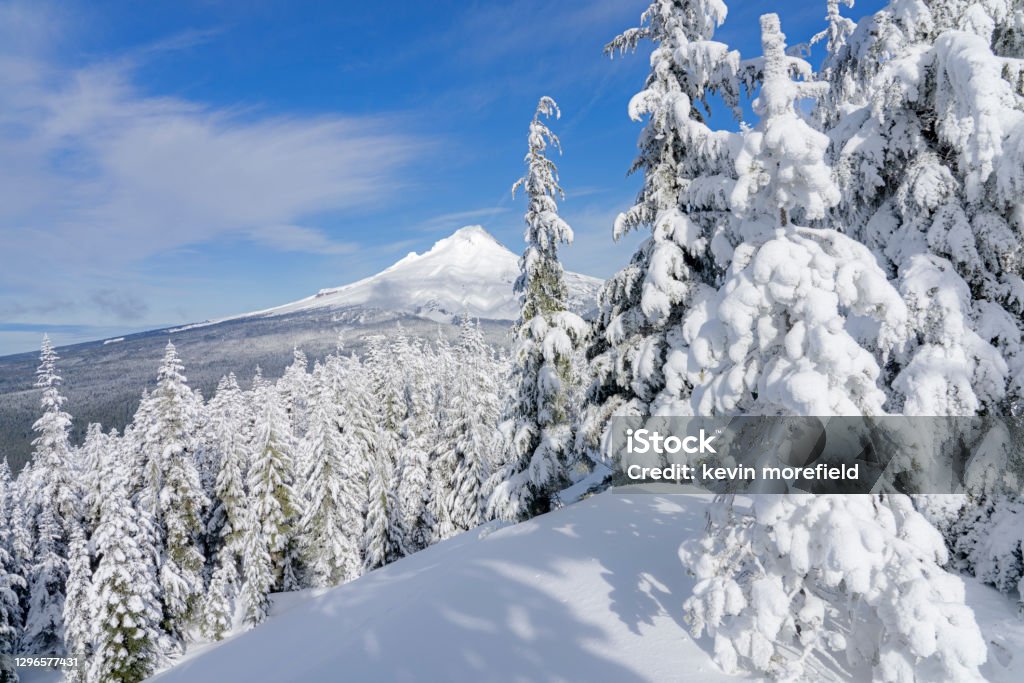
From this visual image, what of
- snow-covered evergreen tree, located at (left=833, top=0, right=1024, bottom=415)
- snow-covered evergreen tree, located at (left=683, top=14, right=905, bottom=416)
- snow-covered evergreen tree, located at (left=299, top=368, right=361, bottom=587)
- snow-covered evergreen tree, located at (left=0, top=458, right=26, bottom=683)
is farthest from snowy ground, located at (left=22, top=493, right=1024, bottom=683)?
snow-covered evergreen tree, located at (left=0, top=458, right=26, bottom=683)

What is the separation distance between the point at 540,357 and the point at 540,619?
7.12m

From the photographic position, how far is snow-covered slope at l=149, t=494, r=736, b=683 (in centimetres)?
669

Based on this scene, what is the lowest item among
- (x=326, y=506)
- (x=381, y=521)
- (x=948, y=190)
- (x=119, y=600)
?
(x=381, y=521)

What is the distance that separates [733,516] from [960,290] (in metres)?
4.82

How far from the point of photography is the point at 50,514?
2791 cm

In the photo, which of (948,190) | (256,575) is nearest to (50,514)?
(256,575)

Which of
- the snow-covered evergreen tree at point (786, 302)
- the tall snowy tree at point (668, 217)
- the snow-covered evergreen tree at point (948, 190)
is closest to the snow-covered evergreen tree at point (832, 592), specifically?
the snow-covered evergreen tree at point (786, 302)

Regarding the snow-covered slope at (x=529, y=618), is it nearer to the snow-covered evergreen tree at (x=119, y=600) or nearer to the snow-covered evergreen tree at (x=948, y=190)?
the snow-covered evergreen tree at (x=948, y=190)

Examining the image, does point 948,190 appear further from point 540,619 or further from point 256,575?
point 256,575

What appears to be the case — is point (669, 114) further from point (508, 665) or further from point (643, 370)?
point (508, 665)

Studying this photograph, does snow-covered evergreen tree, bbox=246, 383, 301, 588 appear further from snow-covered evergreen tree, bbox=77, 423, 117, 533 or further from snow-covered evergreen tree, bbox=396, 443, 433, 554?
snow-covered evergreen tree, bbox=77, 423, 117, 533

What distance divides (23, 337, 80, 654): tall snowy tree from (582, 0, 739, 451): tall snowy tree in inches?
991

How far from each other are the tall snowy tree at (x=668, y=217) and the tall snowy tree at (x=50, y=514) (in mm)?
25161

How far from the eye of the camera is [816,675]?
573 centimetres
